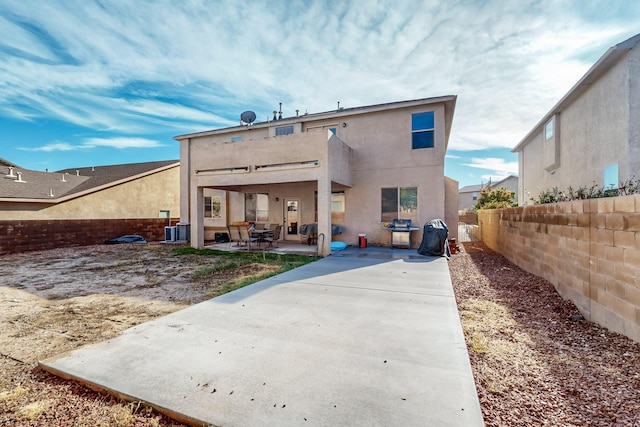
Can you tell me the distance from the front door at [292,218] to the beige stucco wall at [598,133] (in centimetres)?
1244

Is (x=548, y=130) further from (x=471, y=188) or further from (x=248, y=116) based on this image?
(x=471, y=188)

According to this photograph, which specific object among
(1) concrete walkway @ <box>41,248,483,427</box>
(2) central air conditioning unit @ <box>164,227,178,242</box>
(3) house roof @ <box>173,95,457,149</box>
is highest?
(3) house roof @ <box>173,95,457,149</box>

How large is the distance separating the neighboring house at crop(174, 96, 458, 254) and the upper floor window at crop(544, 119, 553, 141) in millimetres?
6402

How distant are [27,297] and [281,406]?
676 cm

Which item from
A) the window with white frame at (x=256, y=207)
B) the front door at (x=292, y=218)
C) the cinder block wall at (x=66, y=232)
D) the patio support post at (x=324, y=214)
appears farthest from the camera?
the window with white frame at (x=256, y=207)

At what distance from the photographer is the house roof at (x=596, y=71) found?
30.3 feet

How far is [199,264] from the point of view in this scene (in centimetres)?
922

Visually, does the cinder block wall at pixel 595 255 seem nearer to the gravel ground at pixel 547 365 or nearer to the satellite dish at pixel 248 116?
the gravel ground at pixel 547 365

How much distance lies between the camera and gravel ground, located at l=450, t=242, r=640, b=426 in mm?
2312

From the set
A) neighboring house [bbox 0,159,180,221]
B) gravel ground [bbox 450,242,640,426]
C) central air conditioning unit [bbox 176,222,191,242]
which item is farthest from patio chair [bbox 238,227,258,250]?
neighboring house [bbox 0,159,180,221]

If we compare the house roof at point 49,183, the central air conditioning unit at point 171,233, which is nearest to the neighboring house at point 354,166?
the central air conditioning unit at point 171,233

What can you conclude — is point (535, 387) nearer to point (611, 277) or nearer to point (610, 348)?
point (610, 348)

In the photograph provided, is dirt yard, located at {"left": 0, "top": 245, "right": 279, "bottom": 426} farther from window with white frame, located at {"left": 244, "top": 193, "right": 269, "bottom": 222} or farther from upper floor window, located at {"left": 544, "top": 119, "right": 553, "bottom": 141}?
upper floor window, located at {"left": 544, "top": 119, "right": 553, "bottom": 141}

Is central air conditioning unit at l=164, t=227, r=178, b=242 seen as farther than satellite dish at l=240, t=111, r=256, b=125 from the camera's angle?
Yes
